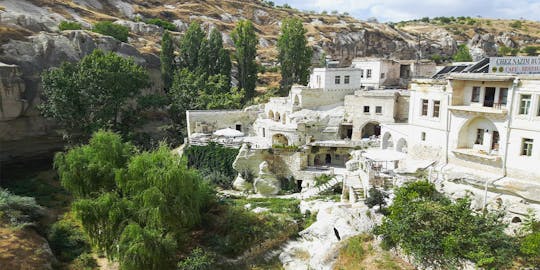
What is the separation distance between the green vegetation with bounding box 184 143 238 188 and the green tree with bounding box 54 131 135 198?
11.6m

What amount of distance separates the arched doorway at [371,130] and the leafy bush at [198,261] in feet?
71.7

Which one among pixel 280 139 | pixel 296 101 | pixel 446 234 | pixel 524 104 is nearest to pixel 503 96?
pixel 524 104

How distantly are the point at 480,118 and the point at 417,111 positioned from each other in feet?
14.0

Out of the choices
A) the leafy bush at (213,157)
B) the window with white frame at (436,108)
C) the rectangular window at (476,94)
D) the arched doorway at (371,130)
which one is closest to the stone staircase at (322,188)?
the leafy bush at (213,157)

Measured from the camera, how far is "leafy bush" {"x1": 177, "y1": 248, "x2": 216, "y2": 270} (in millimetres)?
17516

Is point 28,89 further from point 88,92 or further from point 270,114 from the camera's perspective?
point 270,114

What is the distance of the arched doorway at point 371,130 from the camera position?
35250 millimetres

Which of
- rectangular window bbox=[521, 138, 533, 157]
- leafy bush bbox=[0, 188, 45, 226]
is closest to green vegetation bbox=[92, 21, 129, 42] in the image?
leafy bush bbox=[0, 188, 45, 226]

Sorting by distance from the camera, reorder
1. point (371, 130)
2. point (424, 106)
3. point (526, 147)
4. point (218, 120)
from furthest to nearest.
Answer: point (218, 120), point (371, 130), point (424, 106), point (526, 147)

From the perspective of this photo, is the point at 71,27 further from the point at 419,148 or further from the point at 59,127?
the point at 419,148

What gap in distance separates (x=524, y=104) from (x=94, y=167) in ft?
79.0

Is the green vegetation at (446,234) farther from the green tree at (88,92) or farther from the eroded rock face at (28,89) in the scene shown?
the eroded rock face at (28,89)

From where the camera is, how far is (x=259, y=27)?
93.4 metres

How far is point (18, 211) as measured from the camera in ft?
74.6
